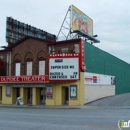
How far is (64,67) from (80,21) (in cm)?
906

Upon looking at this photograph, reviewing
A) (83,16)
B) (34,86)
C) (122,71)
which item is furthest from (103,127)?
(122,71)

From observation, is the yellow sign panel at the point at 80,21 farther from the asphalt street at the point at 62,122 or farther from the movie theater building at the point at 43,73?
the asphalt street at the point at 62,122

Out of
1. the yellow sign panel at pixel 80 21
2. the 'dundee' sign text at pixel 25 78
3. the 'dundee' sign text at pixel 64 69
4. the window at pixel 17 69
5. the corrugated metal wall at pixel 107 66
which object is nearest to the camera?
the 'dundee' sign text at pixel 64 69

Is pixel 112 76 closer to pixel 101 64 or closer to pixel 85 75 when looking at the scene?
pixel 101 64

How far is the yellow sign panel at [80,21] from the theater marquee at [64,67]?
5.49 meters

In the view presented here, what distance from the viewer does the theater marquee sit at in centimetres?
2892

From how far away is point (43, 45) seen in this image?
3250cm

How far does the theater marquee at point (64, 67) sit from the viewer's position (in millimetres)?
28922

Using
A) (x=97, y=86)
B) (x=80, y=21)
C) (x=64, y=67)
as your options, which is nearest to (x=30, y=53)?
(x=64, y=67)

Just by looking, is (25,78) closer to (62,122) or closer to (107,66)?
(107,66)

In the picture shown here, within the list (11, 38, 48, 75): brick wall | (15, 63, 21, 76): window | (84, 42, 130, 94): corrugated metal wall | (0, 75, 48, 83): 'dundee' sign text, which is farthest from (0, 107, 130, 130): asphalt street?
(15, 63, 21, 76): window

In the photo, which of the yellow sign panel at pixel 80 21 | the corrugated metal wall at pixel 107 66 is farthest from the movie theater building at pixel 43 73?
the yellow sign panel at pixel 80 21

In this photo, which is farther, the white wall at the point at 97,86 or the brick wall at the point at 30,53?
the brick wall at the point at 30,53

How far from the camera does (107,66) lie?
123 feet
